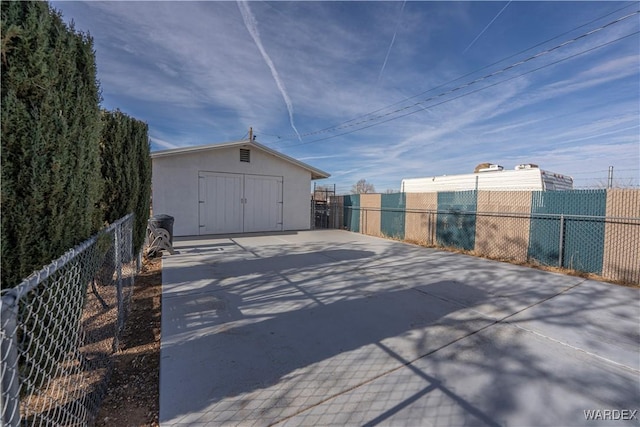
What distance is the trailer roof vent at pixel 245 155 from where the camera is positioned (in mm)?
11273

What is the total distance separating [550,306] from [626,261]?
3.03 metres

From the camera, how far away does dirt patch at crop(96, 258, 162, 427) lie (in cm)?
183

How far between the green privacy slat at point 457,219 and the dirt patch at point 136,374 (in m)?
8.14

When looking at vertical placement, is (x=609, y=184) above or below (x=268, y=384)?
above

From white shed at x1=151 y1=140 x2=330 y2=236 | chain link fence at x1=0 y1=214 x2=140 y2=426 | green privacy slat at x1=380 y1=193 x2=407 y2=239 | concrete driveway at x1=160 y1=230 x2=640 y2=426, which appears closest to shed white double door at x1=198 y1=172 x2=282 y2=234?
white shed at x1=151 y1=140 x2=330 y2=236

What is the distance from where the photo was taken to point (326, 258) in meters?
6.85

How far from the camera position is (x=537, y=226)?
673 cm

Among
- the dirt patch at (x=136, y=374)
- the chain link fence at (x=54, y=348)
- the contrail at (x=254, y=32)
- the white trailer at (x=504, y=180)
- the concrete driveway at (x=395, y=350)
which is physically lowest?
the dirt patch at (x=136, y=374)

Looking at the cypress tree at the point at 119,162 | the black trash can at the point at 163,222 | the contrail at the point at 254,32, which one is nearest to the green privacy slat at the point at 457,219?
the contrail at the point at 254,32

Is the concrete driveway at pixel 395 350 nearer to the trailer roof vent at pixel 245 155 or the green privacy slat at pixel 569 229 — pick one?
the green privacy slat at pixel 569 229

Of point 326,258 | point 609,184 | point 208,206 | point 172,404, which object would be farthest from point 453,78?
point 172,404

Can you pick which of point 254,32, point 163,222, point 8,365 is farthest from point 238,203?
point 8,365

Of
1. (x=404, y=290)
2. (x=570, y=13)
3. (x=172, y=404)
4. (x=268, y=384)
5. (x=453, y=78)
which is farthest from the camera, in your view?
(x=453, y=78)

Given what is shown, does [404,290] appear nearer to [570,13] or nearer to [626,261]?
[626,261]
